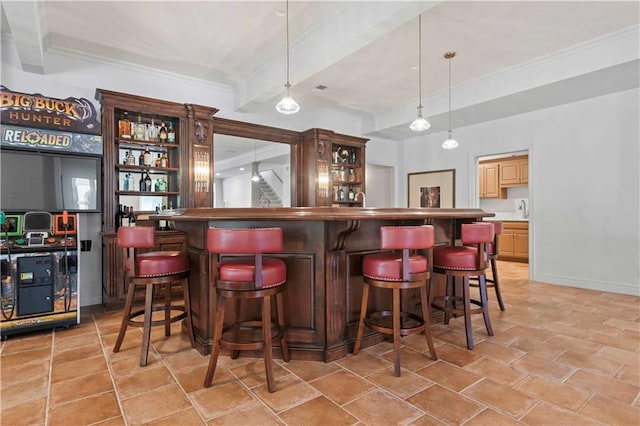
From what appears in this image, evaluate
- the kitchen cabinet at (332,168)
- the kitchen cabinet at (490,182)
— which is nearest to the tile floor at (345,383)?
the kitchen cabinet at (332,168)

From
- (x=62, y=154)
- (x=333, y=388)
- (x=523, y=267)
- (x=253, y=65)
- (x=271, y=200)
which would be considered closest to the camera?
(x=333, y=388)

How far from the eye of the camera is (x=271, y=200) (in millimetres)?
6031

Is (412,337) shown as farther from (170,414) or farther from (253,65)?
(253,65)

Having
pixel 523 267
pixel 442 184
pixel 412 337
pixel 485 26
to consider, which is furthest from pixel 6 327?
pixel 523 267

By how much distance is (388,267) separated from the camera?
7.64ft

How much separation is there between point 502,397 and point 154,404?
6.61ft

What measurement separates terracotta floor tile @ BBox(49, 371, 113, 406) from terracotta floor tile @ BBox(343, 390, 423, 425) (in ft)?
4.96

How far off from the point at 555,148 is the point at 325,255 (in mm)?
4700

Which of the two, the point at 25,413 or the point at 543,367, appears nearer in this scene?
the point at 25,413

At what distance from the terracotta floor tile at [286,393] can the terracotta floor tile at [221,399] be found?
8cm

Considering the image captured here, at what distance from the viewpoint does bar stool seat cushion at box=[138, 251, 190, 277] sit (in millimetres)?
2484

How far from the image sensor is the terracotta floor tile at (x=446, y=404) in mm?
1794

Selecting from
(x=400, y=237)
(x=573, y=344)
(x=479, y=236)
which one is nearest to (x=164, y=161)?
(x=400, y=237)

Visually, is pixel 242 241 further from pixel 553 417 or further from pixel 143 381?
pixel 553 417
